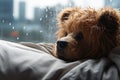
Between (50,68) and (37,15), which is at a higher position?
(37,15)

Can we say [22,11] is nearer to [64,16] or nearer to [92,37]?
[64,16]

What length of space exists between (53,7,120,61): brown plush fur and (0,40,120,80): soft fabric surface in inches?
3.1

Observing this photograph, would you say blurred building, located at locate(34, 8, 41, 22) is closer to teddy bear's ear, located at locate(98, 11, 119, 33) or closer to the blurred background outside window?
the blurred background outside window

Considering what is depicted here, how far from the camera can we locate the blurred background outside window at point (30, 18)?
1341 mm

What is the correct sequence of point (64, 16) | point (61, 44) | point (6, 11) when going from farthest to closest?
1. point (6, 11)
2. point (64, 16)
3. point (61, 44)

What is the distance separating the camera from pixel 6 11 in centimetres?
135

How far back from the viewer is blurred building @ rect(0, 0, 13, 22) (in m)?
1.34

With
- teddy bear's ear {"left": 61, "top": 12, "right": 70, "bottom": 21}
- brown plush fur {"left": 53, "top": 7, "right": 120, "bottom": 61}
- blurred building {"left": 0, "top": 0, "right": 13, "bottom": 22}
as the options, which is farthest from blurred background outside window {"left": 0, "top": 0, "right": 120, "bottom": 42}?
brown plush fur {"left": 53, "top": 7, "right": 120, "bottom": 61}

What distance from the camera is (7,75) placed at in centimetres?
76

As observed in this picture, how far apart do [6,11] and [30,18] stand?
13 cm

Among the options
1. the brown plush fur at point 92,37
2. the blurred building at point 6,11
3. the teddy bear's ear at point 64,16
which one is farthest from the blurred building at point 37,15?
the brown plush fur at point 92,37

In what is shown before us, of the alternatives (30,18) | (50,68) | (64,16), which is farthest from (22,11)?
(50,68)

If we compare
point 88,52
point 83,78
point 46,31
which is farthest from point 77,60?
point 46,31

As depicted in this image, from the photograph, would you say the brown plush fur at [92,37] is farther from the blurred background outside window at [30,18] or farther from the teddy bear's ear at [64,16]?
the blurred background outside window at [30,18]
